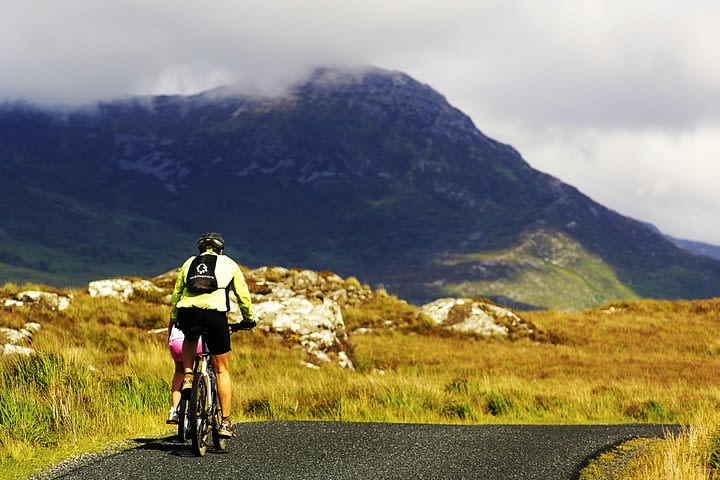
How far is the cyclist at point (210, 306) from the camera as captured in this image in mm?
9492

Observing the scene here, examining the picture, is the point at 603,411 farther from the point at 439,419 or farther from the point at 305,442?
the point at 305,442

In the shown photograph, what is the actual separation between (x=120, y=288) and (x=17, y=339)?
9753 mm

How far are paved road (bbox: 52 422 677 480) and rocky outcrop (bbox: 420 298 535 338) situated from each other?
59.4ft

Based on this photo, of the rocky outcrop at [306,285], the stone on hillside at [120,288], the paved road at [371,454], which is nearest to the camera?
the paved road at [371,454]

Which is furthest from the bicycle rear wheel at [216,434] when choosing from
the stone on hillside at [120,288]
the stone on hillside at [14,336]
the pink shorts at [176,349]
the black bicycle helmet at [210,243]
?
the stone on hillside at [120,288]

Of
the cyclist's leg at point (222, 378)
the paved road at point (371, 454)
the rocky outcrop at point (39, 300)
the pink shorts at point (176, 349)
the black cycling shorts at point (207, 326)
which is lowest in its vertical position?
the paved road at point (371, 454)

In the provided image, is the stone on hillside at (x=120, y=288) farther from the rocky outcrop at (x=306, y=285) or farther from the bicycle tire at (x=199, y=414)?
the bicycle tire at (x=199, y=414)

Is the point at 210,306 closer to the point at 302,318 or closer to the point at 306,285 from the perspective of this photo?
the point at 302,318

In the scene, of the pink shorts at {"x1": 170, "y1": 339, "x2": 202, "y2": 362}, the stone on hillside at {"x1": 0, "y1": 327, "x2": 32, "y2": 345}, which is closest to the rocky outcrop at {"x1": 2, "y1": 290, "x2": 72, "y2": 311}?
the stone on hillside at {"x1": 0, "y1": 327, "x2": 32, "y2": 345}

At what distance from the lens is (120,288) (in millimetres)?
28094

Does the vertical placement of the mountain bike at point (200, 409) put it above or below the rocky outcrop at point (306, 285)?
below

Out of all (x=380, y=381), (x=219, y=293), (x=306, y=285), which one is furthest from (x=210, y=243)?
(x=306, y=285)

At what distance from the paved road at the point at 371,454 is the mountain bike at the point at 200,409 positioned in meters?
0.24

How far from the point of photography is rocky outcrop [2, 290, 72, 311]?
2369cm
